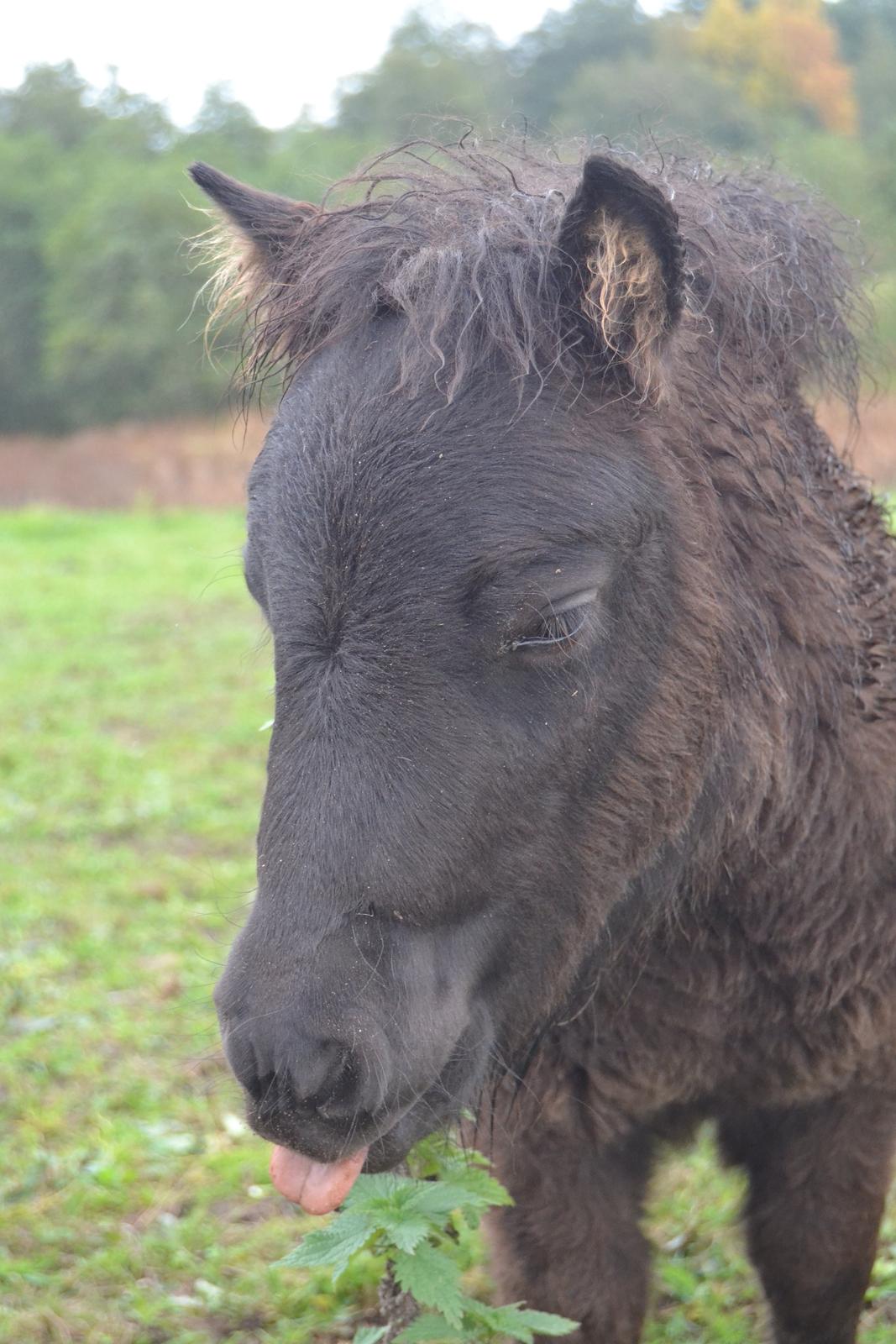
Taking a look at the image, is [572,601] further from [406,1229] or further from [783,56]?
[783,56]

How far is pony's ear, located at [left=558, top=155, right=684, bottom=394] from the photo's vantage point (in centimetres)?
195

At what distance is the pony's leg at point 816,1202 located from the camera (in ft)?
9.14

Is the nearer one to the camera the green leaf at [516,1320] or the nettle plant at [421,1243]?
the nettle plant at [421,1243]

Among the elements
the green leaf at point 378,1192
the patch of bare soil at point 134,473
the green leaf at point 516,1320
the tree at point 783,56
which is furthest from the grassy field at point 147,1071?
the tree at point 783,56

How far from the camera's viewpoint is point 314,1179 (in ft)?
6.48

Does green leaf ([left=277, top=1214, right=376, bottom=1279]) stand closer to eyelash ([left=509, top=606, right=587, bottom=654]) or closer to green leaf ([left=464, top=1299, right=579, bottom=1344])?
green leaf ([left=464, top=1299, right=579, bottom=1344])

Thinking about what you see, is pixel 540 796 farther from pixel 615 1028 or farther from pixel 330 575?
pixel 615 1028

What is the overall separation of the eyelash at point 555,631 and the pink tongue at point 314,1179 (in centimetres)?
82

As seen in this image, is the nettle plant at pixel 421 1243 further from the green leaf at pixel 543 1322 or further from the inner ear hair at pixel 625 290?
the inner ear hair at pixel 625 290

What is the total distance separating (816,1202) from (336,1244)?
4.40ft

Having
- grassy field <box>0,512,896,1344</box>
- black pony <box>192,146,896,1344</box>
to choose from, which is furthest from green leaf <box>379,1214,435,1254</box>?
grassy field <box>0,512,896,1344</box>

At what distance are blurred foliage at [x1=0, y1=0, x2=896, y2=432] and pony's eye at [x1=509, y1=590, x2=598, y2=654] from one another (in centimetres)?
2464

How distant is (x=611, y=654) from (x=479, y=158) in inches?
45.1

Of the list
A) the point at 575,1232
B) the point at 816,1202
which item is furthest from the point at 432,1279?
the point at 816,1202
